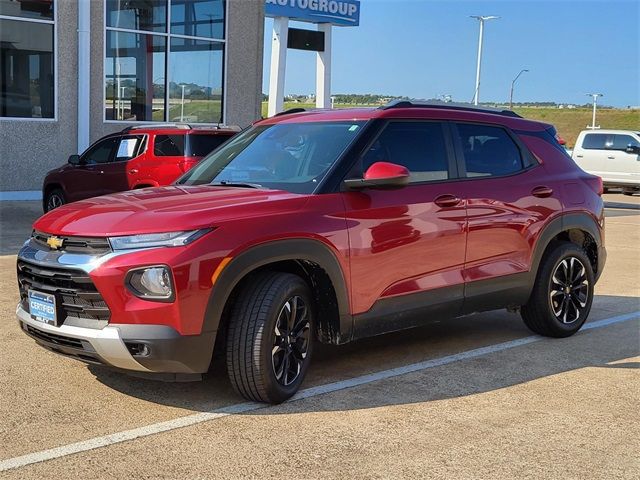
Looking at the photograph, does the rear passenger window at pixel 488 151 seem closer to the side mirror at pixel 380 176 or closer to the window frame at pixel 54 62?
the side mirror at pixel 380 176

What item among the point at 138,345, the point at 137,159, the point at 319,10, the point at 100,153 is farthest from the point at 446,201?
the point at 319,10

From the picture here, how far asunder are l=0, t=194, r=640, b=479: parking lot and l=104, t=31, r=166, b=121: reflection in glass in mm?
11595

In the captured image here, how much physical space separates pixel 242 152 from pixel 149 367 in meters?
2.01

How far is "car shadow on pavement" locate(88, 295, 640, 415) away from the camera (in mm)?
4840

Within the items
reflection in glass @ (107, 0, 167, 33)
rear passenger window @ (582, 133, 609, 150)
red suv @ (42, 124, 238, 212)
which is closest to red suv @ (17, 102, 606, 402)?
red suv @ (42, 124, 238, 212)

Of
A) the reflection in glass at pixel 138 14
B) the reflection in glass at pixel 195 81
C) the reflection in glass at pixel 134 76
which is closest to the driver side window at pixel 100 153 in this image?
the reflection in glass at pixel 134 76

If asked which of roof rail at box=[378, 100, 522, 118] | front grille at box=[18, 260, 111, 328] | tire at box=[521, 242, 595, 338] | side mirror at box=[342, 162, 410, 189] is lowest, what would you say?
tire at box=[521, 242, 595, 338]

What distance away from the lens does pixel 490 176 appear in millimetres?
6051

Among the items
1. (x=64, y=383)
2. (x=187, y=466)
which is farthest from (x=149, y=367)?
(x=64, y=383)

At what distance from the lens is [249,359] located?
448 centimetres

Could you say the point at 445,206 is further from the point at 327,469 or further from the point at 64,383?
the point at 64,383

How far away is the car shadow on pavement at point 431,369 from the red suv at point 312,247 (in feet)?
0.92

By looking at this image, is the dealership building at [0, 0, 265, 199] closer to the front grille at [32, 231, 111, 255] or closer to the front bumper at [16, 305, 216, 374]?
Answer: the front grille at [32, 231, 111, 255]

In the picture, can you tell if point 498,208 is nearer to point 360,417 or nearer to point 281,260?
point 281,260
